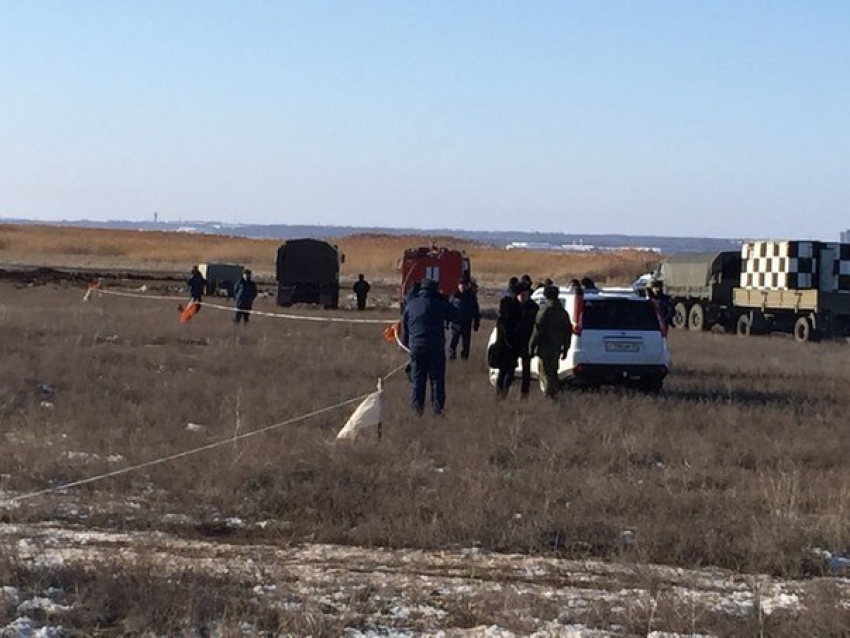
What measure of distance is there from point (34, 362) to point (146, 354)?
9.95 ft

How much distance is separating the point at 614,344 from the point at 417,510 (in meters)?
8.87

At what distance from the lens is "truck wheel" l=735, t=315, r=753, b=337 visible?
3800 cm

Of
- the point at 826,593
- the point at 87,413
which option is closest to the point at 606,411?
the point at 87,413

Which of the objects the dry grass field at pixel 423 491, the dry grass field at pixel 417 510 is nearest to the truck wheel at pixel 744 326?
the dry grass field at pixel 423 491

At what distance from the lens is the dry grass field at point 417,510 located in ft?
23.9

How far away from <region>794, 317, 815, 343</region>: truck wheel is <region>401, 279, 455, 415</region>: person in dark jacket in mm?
21519

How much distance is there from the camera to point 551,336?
17078 millimetres

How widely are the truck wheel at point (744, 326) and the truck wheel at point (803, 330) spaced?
71.1 inches

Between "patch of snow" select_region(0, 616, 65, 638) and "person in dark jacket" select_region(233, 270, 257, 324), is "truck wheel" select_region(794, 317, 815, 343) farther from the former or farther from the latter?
"patch of snow" select_region(0, 616, 65, 638)

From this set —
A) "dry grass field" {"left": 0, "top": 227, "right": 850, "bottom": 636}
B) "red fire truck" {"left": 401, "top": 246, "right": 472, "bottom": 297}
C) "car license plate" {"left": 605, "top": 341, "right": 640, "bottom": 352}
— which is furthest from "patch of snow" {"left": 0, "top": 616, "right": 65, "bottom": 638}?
"red fire truck" {"left": 401, "top": 246, "right": 472, "bottom": 297}

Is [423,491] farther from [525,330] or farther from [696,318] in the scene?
[696,318]

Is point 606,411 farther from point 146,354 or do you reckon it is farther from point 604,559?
point 146,354

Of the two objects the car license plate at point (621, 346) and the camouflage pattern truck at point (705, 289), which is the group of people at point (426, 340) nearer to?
the car license plate at point (621, 346)

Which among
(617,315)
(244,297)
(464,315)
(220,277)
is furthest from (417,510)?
(220,277)
